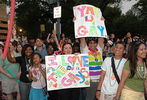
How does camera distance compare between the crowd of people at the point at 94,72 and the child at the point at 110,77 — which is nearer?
the crowd of people at the point at 94,72

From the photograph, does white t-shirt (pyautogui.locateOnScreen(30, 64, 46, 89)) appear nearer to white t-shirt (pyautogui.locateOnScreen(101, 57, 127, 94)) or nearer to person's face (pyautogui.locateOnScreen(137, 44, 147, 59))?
white t-shirt (pyautogui.locateOnScreen(101, 57, 127, 94))

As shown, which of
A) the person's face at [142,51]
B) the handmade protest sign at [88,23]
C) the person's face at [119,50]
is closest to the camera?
the person's face at [142,51]

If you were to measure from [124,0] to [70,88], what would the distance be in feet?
59.7

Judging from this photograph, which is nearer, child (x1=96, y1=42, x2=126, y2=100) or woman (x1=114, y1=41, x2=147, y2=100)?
woman (x1=114, y1=41, x2=147, y2=100)

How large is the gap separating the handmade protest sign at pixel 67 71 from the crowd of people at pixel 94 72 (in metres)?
0.14

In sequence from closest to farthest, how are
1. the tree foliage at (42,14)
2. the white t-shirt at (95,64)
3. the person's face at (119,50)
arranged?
the person's face at (119,50) < the white t-shirt at (95,64) < the tree foliage at (42,14)

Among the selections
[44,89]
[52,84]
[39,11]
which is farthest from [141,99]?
[39,11]

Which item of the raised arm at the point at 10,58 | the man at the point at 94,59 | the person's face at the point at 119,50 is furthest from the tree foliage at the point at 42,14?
the person's face at the point at 119,50

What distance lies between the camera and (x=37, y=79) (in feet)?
12.4

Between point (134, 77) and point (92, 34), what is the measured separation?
6.24 feet

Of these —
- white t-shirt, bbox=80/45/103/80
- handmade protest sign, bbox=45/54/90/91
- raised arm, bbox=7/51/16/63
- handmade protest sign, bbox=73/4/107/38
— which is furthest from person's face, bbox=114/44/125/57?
raised arm, bbox=7/51/16/63

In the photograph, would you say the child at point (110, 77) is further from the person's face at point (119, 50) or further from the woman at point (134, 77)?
the woman at point (134, 77)

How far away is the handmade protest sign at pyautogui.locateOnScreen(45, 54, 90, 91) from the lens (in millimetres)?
3592

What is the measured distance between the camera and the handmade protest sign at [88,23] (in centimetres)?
434
